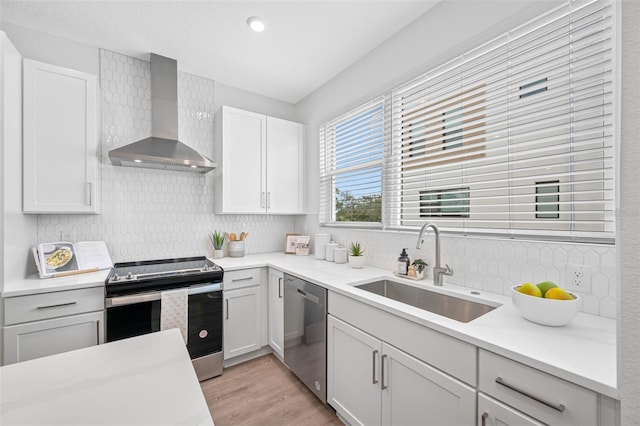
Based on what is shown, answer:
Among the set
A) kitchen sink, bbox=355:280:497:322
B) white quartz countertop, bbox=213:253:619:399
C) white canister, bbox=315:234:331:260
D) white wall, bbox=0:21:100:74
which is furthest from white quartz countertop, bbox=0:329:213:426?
white wall, bbox=0:21:100:74

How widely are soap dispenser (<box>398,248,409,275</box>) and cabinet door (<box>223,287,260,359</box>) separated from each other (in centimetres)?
135

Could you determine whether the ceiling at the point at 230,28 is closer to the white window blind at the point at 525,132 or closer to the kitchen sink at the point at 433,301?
the white window blind at the point at 525,132

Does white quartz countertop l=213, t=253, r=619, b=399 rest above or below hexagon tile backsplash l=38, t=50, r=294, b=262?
below

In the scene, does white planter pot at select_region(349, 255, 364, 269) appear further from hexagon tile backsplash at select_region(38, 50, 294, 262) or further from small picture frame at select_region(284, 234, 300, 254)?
hexagon tile backsplash at select_region(38, 50, 294, 262)

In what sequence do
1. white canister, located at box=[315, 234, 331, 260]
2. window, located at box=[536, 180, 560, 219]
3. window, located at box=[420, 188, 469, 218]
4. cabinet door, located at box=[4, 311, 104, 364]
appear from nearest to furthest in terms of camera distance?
window, located at box=[536, 180, 560, 219], cabinet door, located at box=[4, 311, 104, 364], window, located at box=[420, 188, 469, 218], white canister, located at box=[315, 234, 331, 260]

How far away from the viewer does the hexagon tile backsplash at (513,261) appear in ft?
3.97

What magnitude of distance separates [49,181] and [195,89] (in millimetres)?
1550

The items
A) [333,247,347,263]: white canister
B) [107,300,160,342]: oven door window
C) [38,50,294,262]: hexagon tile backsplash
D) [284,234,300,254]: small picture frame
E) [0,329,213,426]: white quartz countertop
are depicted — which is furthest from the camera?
[284,234,300,254]: small picture frame

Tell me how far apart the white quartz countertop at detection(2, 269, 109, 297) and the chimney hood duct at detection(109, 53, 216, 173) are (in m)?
0.97

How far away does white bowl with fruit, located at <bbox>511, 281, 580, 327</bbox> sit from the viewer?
1.06m

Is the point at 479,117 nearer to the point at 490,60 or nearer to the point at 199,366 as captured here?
the point at 490,60

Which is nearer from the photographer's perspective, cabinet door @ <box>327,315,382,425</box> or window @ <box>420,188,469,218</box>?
cabinet door @ <box>327,315,382,425</box>

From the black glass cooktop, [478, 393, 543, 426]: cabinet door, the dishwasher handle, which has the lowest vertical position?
[478, 393, 543, 426]: cabinet door

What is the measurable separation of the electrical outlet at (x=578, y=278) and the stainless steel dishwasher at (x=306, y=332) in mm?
1328
